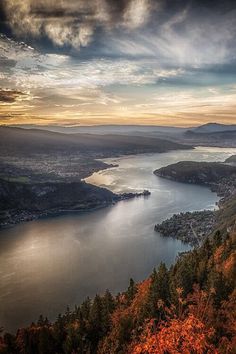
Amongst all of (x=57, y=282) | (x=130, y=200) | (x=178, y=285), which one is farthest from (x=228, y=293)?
(x=130, y=200)

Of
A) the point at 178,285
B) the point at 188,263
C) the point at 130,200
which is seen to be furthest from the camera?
the point at 130,200

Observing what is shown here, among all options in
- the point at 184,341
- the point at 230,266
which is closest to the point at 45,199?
the point at 230,266

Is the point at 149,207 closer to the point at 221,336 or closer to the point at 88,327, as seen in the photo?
the point at 88,327

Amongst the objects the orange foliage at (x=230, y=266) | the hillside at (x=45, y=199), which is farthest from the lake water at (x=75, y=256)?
the orange foliage at (x=230, y=266)

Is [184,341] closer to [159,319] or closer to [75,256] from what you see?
[159,319]

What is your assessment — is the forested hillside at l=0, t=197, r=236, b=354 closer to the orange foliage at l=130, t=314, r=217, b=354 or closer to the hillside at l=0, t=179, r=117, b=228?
the orange foliage at l=130, t=314, r=217, b=354

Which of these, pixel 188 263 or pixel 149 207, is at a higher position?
pixel 188 263

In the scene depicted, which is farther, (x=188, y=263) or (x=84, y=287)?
(x=84, y=287)
